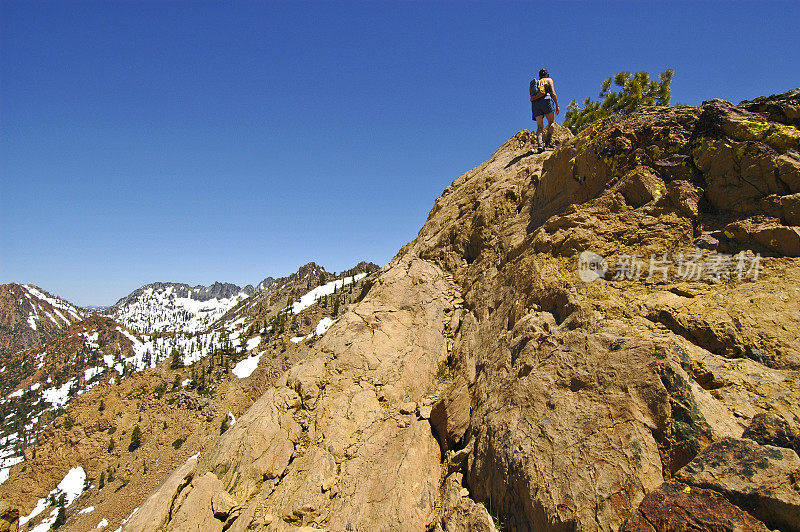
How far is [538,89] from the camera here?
52.7 feet

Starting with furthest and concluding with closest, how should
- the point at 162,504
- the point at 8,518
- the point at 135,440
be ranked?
the point at 135,440
the point at 8,518
the point at 162,504

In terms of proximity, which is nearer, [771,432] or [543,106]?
[771,432]

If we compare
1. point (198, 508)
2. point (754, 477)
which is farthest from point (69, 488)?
point (754, 477)

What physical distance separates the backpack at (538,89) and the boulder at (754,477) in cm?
1584

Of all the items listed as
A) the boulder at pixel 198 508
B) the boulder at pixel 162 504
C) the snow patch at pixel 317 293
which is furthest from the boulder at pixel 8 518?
the snow patch at pixel 317 293

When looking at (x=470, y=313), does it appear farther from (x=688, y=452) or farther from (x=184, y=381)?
(x=184, y=381)

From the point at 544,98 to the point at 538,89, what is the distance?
527mm

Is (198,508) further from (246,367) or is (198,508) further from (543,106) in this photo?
(246,367)

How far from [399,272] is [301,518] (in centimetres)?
1009

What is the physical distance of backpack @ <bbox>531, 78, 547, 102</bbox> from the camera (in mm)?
16031

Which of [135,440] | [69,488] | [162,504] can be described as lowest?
[69,488]

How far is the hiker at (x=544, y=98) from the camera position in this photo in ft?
52.7

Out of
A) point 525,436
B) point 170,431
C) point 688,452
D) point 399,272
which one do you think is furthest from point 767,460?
point 170,431

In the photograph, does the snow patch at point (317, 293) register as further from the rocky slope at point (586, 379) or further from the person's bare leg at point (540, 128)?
the rocky slope at point (586, 379)
